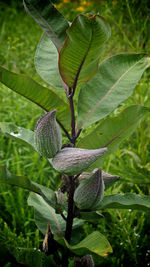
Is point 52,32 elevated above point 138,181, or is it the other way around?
point 52,32

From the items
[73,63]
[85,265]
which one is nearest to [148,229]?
[85,265]

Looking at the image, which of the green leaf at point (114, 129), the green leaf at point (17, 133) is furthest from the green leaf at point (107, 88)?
the green leaf at point (17, 133)

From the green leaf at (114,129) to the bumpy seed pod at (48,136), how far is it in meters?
0.07

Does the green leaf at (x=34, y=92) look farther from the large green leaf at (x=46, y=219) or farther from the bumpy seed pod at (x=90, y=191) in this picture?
the large green leaf at (x=46, y=219)

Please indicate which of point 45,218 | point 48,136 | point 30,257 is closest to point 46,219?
point 45,218

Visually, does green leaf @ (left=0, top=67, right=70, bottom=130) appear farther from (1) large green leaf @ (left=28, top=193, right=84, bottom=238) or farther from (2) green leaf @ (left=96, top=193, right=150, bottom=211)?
(1) large green leaf @ (left=28, top=193, right=84, bottom=238)

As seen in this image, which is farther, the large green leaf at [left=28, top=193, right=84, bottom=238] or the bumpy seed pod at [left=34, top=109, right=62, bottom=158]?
the large green leaf at [left=28, top=193, right=84, bottom=238]

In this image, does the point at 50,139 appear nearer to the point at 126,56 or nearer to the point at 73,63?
the point at 73,63

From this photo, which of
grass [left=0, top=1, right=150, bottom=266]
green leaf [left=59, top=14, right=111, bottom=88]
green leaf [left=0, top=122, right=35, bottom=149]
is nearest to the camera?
green leaf [left=59, top=14, right=111, bottom=88]

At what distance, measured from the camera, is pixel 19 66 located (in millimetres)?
2732

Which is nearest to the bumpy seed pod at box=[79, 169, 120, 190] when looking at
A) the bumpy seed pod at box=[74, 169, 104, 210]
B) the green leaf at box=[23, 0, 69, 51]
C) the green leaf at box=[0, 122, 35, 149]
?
the bumpy seed pod at box=[74, 169, 104, 210]

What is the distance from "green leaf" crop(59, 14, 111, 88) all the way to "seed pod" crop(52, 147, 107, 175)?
0.56ft

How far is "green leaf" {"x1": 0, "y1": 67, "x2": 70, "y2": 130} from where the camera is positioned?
57 centimetres

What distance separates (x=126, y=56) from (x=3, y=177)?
0.40 metres
